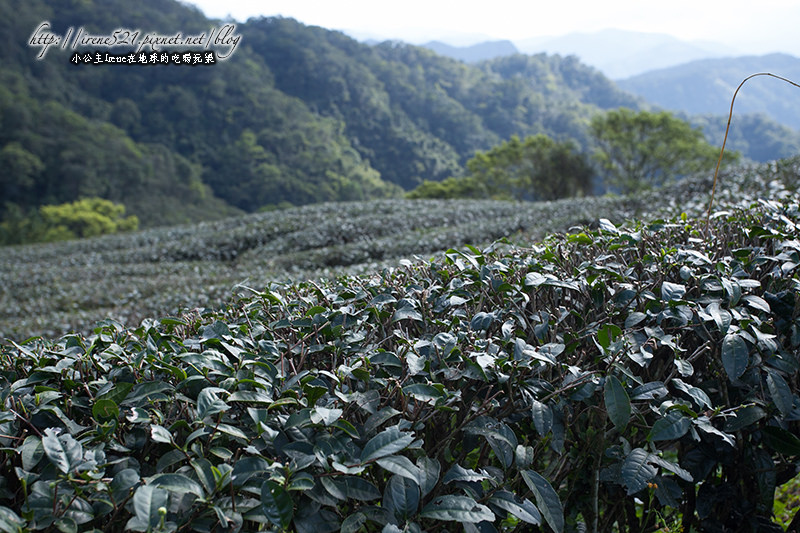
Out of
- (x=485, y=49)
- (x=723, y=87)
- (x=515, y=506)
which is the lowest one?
(x=515, y=506)

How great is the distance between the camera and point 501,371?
1056 mm

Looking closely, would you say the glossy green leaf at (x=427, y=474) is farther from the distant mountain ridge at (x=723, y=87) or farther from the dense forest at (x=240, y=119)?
the distant mountain ridge at (x=723, y=87)

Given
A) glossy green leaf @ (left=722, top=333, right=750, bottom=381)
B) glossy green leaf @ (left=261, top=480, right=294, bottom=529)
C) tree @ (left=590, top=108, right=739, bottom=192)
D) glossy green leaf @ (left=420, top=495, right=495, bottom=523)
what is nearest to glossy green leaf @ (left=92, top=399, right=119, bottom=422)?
glossy green leaf @ (left=261, top=480, right=294, bottom=529)

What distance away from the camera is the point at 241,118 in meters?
45.6

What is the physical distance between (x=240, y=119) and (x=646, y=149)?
35.2 meters

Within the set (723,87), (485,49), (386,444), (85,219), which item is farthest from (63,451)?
(485,49)

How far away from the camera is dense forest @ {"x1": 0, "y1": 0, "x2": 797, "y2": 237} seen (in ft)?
118

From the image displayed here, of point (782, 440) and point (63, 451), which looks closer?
point (63, 451)

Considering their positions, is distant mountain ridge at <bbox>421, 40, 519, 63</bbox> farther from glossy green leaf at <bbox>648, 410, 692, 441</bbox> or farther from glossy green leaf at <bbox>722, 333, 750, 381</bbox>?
glossy green leaf at <bbox>648, 410, 692, 441</bbox>

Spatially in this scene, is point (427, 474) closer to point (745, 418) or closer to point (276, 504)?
point (276, 504)

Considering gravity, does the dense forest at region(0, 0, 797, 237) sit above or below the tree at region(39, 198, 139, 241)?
above

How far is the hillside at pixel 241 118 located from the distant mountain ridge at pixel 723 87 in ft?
199

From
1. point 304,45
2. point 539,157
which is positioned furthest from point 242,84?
point 539,157

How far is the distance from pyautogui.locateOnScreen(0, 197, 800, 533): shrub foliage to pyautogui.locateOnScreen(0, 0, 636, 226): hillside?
124ft
